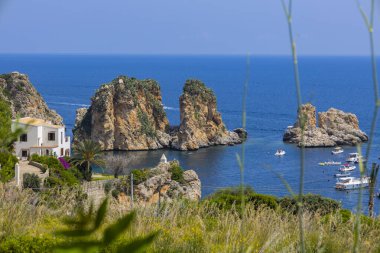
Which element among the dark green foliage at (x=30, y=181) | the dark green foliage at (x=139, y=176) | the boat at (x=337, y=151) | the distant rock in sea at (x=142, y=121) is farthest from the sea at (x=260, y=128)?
the dark green foliage at (x=139, y=176)

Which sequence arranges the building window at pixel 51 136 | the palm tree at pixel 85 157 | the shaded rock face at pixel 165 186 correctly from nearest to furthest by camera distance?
the shaded rock face at pixel 165 186, the palm tree at pixel 85 157, the building window at pixel 51 136

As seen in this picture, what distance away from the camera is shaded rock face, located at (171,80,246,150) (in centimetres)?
6053

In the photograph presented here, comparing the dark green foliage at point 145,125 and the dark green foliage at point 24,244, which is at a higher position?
the dark green foliage at point 145,125

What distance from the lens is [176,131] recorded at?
6366 centimetres

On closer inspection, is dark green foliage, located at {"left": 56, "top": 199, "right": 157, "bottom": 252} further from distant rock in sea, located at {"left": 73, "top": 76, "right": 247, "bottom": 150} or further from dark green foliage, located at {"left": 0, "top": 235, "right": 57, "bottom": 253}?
distant rock in sea, located at {"left": 73, "top": 76, "right": 247, "bottom": 150}

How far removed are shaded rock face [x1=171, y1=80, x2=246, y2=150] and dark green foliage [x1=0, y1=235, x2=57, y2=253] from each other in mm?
54627

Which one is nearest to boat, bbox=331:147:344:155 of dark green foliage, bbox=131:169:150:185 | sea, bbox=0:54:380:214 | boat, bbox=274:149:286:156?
sea, bbox=0:54:380:214

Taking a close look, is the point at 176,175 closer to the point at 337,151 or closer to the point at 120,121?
the point at 337,151

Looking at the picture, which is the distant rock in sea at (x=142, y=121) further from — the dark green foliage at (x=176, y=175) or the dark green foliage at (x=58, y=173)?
the dark green foliage at (x=58, y=173)

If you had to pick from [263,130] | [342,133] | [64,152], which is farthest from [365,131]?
[64,152]

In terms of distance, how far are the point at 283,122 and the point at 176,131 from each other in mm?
14918

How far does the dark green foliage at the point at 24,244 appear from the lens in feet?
16.6

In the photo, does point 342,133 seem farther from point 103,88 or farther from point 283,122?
point 103,88

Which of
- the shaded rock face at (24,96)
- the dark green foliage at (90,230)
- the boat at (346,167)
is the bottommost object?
the boat at (346,167)
